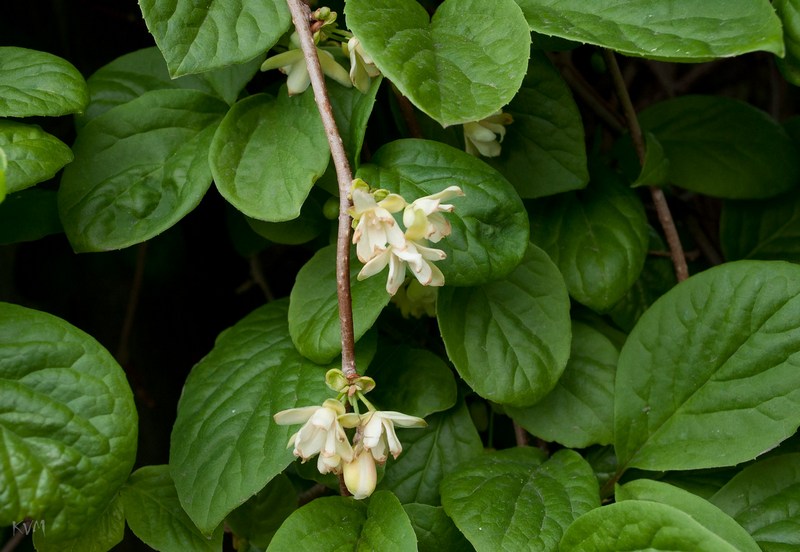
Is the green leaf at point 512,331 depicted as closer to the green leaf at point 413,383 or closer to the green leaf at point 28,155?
the green leaf at point 413,383

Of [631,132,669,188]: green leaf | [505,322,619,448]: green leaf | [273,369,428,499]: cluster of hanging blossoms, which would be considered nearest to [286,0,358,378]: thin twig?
[273,369,428,499]: cluster of hanging blossoms

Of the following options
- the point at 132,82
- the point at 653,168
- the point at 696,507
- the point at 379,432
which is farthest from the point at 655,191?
the point at 132,82

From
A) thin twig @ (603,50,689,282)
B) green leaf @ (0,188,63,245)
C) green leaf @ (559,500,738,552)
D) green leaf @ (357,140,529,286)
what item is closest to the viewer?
green leaf @ (559,500,738,552)

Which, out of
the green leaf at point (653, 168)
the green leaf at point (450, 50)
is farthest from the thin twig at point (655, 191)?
the green leaf at point (450, 50)

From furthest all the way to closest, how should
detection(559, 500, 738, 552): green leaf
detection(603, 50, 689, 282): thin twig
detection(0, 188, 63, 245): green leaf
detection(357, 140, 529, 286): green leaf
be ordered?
detection(603, 50, 689, 282): thin twig
detection(0, 188, 63, 245): green leaf
detection(357, 140, 529, 286): green leaf
detection(559, 500, 738, 552): green leaf

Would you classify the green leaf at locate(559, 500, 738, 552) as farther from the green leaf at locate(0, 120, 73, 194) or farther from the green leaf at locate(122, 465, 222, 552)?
the green leaf at locate(0, 120, 73, 194)
